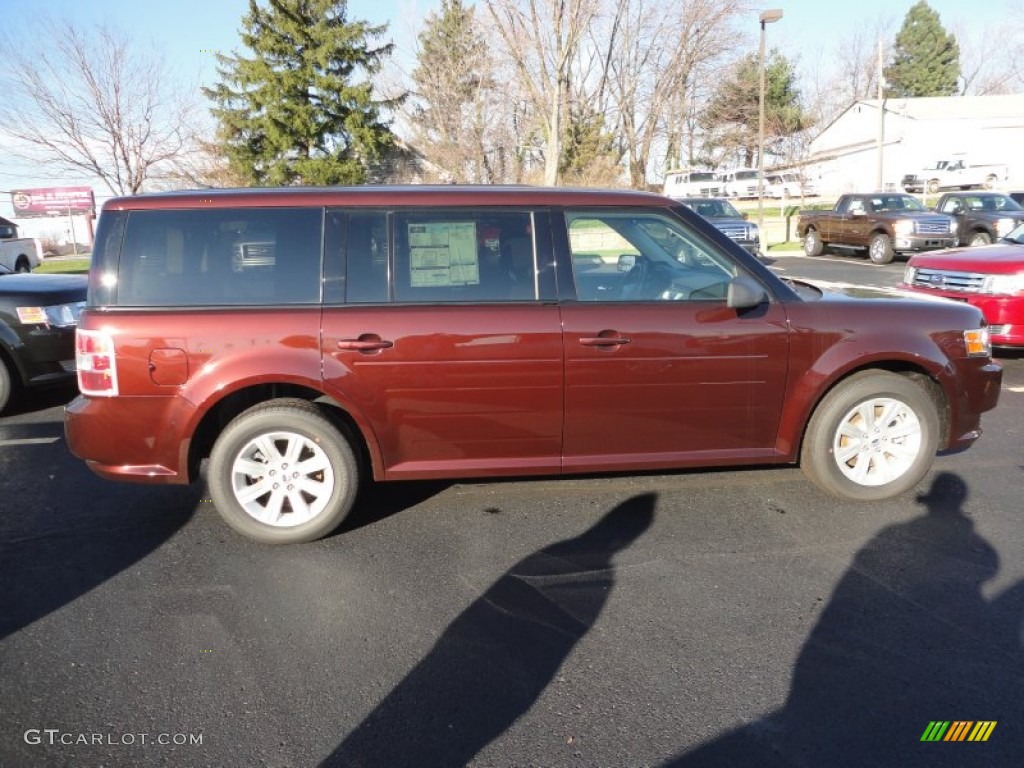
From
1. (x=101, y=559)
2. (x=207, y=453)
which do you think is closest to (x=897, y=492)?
(x=207, y=453)

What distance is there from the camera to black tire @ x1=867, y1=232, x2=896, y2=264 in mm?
18188

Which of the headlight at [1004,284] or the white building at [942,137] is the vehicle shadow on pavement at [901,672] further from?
the white building at [942,137]

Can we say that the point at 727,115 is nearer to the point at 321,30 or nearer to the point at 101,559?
the point at 321,30

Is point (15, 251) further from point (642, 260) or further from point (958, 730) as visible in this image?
point (958, 730)

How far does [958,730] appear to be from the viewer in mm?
2404

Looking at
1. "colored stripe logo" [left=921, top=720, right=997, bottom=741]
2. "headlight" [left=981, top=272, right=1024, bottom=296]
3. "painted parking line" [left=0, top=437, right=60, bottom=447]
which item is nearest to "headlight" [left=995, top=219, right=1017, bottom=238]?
"headlight" [left=981, top=272, right=1024, bottom=296]

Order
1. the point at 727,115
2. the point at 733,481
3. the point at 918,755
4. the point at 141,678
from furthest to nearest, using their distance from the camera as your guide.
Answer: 1. the point at 727,115
2. the point at 733,481
3. the point at 141,678
4. the point at 918,755

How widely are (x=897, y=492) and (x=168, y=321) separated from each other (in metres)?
4.08

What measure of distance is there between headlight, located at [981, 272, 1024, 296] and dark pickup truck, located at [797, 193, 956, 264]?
11.4 meters

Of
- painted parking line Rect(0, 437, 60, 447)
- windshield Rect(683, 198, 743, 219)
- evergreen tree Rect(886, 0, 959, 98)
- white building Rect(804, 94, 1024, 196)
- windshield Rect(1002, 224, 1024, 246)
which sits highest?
evergreen tree Rect(886, 0, 959, 98)

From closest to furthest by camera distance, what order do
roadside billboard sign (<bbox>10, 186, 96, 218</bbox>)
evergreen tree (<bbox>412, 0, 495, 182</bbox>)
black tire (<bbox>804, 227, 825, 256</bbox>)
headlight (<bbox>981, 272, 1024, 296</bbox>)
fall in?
headlight (<bbox>981, 272, 1024, 296</bbox>) → black tire (<bbox>804, 227, 825, 256</bbox>) → roadside billboard sign (<bbox>10, 186, 96, 218</bbox>) → evergreen tree (<bbox>412, 0, 495, 182</bbox>)

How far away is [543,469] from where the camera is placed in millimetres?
4016

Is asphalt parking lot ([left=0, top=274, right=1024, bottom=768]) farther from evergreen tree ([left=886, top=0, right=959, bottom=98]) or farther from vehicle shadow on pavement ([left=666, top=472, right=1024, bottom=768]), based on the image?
evergreen tree ([left=886, top=0, right=959, bottom=98])

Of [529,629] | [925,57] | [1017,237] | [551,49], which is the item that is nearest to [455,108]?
[551,49]
